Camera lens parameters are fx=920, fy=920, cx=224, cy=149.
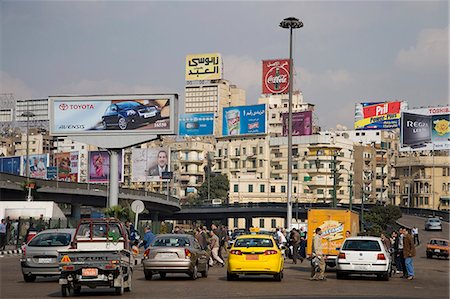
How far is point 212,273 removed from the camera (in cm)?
3228

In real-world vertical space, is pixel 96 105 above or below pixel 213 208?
above

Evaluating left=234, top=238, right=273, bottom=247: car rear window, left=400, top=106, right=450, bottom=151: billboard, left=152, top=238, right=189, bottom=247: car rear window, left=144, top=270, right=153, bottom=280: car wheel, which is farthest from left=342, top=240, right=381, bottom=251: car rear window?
left=400, top=106, right=450, bottom=151: billboard

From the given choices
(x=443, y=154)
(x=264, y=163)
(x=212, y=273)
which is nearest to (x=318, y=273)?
(x=212, y=273)

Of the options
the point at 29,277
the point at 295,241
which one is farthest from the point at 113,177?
the point at 29,277

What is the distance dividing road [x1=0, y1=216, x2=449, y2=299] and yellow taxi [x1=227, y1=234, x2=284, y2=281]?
35cm

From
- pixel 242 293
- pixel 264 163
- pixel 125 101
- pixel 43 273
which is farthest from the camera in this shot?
pixel 264 163

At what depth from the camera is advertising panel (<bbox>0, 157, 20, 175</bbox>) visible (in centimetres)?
12375

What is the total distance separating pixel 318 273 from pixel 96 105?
33.4 metres

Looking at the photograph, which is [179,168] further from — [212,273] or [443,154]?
[212,273]

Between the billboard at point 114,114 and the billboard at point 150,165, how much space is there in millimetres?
44853

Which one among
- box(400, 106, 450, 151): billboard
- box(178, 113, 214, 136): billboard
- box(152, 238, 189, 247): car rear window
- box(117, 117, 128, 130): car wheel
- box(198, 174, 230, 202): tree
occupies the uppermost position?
box(178, 113, 214, 136): billboard

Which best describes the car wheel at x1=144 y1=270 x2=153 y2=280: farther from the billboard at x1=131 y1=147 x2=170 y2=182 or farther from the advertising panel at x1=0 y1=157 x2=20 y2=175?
the advertising panel at x1=0 y1=157 x2=20 y2=175

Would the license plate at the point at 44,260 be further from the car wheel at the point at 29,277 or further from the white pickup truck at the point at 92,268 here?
the white pickup truck at the point at 92,268

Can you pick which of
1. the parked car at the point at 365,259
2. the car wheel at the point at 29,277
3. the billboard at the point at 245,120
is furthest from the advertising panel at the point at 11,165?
the car wheel at the point at 29,277
